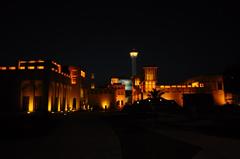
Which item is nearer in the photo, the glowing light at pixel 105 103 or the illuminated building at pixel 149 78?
the illuminated building at pixel 149 78

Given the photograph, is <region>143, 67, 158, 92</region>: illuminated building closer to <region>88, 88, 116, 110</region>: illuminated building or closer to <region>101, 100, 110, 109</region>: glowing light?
<region>88, 88, 116, 110</region>: illuminated building

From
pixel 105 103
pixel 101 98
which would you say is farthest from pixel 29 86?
pixel 105 103

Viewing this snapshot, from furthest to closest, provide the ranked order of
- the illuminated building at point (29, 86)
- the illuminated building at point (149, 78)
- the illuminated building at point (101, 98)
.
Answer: the illuminated building at point (101, 98), the illuminated building at point (149, 78), the illuminated building at point (29, 86)

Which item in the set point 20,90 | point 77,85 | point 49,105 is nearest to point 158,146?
point 49,105

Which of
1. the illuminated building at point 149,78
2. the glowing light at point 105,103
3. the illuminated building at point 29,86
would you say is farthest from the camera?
the glowing light at point 105,103

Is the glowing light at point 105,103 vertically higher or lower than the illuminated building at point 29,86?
lower

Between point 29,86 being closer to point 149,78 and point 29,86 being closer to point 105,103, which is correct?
point 149,78

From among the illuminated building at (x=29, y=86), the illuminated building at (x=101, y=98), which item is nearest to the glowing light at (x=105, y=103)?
the illuminated building at (x=101, y=98)

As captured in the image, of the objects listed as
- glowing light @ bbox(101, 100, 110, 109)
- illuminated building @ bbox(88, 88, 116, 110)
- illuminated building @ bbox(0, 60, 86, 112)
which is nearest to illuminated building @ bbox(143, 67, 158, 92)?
illuminated building @ bbox(88, 88, 116, 110)

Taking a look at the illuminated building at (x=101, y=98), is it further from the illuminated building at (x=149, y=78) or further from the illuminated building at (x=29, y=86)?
the illuminated building at (x=29, y=86)

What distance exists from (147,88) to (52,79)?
28.0 m

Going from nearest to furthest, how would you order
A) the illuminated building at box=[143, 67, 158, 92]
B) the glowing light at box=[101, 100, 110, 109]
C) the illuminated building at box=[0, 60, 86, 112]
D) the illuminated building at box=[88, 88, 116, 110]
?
1. the illuminated building at box=[0, 60, 86, 112]
2. the illuminated building at box=[143, 67, 158, 92]
3. the glowing light at box=[101, 100, 110, 109]
4. the illuminated building at box=[88, 88, 116, 110]

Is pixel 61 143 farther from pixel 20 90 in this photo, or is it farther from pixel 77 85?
pixel 77 85

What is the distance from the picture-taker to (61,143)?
464 inches
